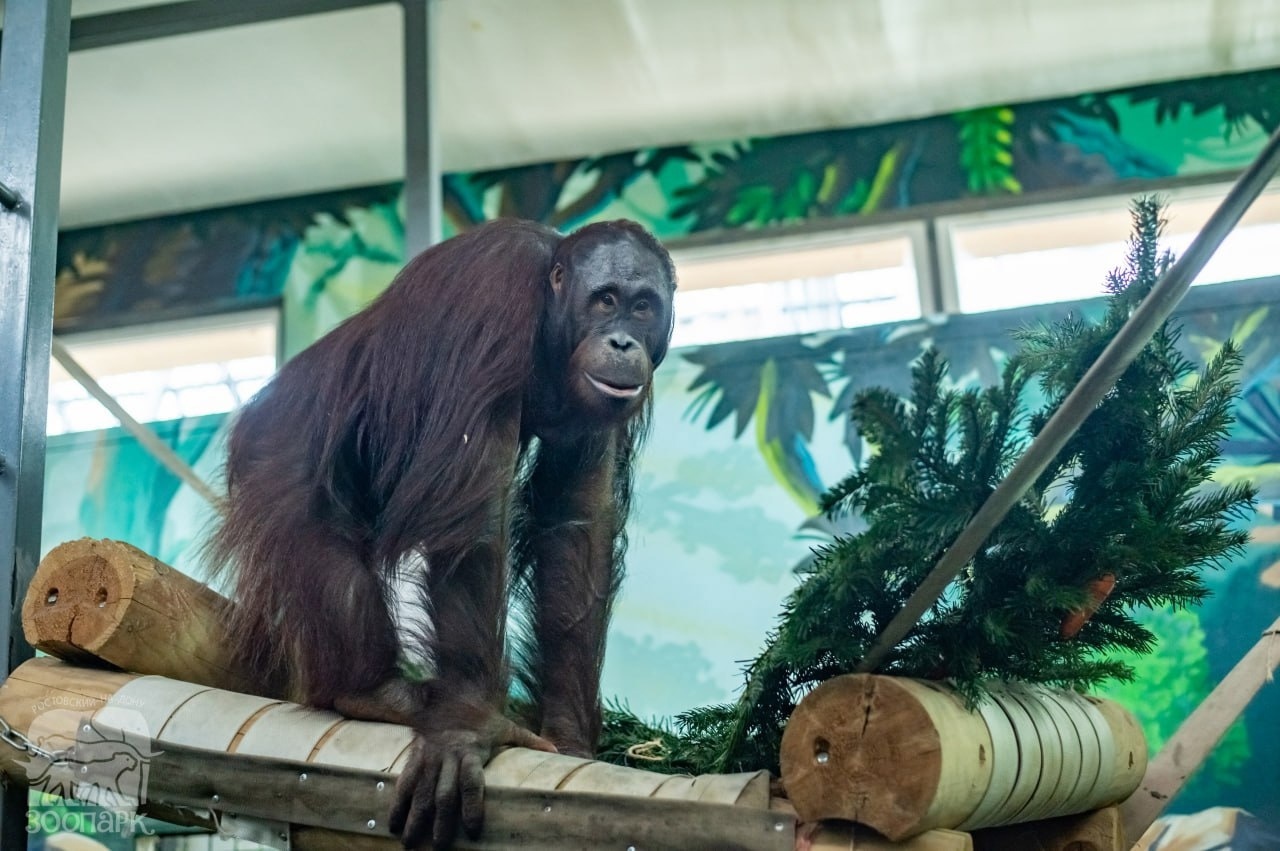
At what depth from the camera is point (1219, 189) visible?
24.2 ft

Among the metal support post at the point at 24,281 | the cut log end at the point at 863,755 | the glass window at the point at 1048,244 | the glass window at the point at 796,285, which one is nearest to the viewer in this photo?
the cut log end at the point at 863,755

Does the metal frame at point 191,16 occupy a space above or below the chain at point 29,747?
above

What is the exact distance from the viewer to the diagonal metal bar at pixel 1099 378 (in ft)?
7.51

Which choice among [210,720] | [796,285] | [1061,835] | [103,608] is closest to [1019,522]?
[1061,835]

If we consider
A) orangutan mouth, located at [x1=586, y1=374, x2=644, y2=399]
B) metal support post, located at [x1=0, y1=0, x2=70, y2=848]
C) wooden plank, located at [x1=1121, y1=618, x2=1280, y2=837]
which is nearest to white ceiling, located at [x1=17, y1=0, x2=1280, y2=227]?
metal support post, located at [x1=0, y1=0, x2=70, y2=848]

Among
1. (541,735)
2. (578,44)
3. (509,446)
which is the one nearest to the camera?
(509,446)

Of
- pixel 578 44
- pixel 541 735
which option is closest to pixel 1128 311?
pixel 541 735

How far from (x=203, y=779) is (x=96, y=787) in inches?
10.7

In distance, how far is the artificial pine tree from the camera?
283 centimetres

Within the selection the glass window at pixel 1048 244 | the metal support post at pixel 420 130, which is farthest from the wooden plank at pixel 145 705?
the glass window at pixel 1048 244

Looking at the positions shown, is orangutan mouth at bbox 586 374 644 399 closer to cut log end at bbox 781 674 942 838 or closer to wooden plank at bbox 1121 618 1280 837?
cut log end at bbox 781 674 942 838

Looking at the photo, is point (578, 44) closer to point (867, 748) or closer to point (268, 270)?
point (268, 270)

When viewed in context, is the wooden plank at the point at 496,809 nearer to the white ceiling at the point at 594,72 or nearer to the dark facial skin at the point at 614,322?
the dark facial skin at the point at 614,322

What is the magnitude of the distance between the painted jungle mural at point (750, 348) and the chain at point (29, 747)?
3.35 meters
